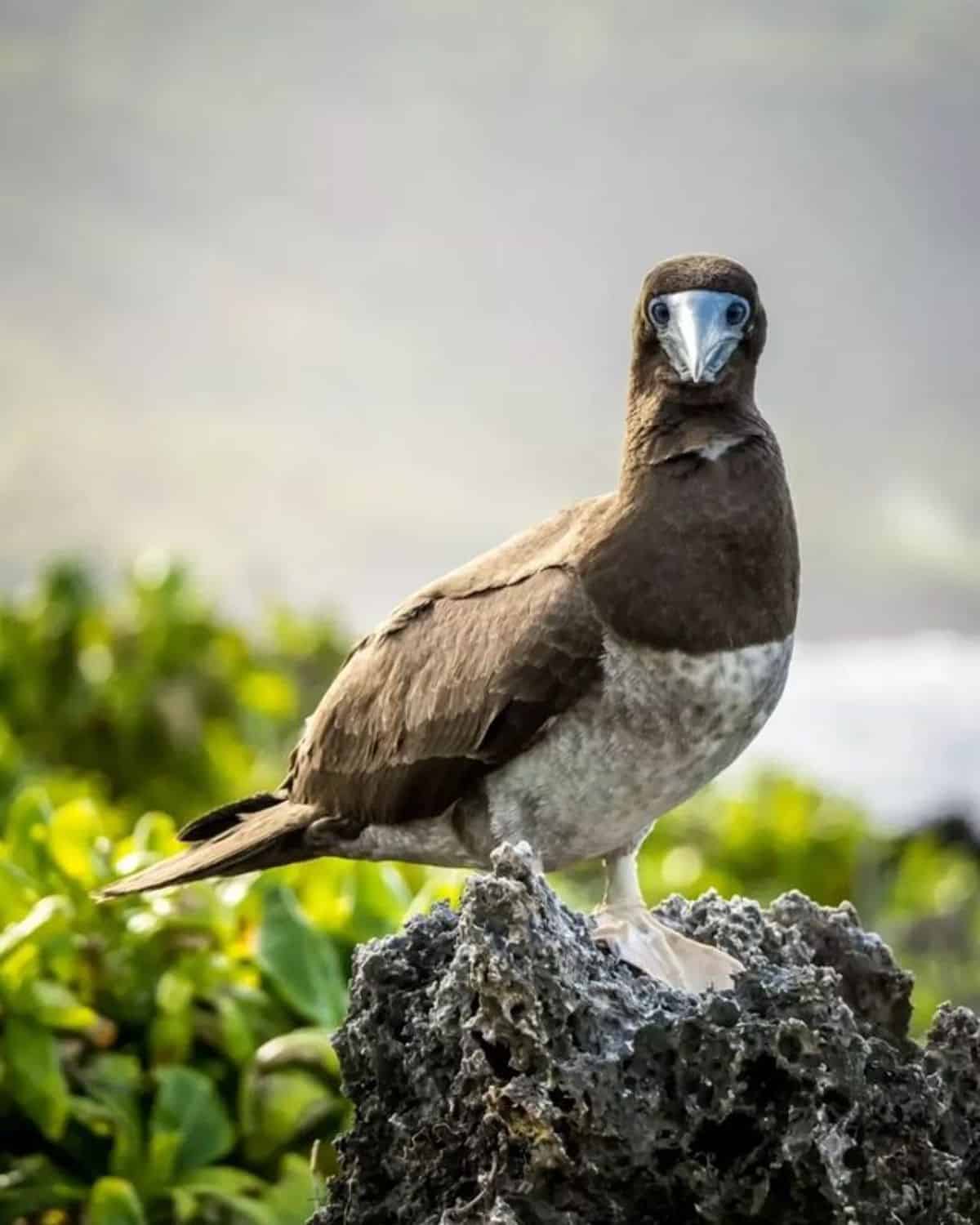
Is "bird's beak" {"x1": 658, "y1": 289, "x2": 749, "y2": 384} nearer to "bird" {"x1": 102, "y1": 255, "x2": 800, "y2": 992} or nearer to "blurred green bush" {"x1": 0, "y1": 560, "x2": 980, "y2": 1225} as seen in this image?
"bird" {"x1": 102, "y1": 255, "x2": 800, "y2": 992}

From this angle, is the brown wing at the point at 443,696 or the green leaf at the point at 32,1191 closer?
the brown wing at the point at 443,696

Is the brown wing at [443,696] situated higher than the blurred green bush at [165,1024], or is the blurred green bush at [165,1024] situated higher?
the brown wing at [443,696]

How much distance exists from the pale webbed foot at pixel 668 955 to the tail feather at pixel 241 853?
564 mm

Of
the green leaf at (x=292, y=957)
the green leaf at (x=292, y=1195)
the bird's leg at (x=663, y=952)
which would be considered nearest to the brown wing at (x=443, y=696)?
the bird's leg at (x=663, y=952)

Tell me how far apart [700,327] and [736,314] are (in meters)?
0.08

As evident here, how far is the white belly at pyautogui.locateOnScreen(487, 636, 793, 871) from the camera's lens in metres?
3.06

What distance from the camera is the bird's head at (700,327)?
9.93 feet

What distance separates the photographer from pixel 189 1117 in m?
4.09

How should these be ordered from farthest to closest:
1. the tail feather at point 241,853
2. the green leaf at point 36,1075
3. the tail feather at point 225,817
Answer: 1. the green leaf at point 36,1075
2. the tail feather at point 225,817
3. the tail feather at point 241,853

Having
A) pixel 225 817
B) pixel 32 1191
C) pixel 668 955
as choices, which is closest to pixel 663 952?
pixel 668 955

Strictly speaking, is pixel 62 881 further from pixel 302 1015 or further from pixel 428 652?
pixel 428 652

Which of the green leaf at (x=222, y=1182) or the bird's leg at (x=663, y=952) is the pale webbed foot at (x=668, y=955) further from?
the green leaf at (x=222, y=1182)

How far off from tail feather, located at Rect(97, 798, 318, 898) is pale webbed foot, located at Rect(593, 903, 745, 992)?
1.85ft

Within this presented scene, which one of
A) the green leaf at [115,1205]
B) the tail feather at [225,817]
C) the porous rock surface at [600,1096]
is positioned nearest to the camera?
the porous rock surface at [600,1096]
